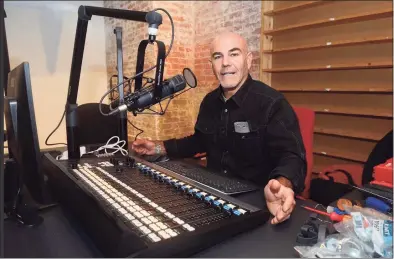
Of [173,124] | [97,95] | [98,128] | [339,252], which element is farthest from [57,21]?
[339,252]

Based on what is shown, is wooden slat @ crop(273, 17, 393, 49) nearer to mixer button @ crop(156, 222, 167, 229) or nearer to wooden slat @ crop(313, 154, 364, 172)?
wooden slat @ crop(313, 154, 364, 172)

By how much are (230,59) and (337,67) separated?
64.4 inches

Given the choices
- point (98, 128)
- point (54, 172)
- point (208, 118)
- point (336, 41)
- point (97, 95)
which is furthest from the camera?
point (97, 95)

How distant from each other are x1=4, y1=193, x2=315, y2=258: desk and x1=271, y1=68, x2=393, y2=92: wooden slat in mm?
2181

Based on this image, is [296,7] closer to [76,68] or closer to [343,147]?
[343,147]

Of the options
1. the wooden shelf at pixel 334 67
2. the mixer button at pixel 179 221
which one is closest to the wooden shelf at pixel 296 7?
the wooden shelf at pixel 334 67

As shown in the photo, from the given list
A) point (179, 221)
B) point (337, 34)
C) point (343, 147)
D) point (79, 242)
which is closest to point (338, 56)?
point (337, 34)

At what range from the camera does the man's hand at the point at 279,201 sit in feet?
2.49

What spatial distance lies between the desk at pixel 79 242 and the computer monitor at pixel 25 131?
12cm

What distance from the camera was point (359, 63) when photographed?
100 inches

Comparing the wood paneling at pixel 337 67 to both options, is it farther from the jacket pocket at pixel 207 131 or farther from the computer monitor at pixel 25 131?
the computer monitor at pixel 25 131

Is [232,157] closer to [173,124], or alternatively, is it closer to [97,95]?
[173,124]

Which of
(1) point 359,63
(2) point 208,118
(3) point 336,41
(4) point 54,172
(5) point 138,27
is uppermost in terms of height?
(5) point 138,27

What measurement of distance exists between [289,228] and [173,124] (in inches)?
131
